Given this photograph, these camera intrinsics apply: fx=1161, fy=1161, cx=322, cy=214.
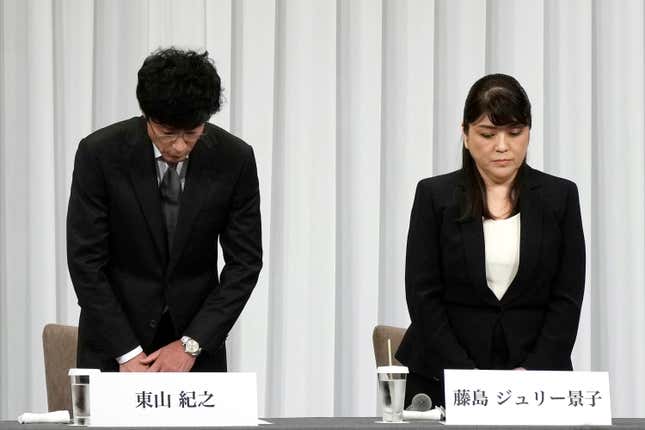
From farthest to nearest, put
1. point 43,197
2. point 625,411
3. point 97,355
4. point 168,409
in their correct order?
point 625,411 < point 43,197 < point 97,355 < point 168,409

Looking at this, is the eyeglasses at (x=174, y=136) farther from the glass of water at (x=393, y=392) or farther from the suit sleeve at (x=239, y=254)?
the glass of water at (x=393, y=392)

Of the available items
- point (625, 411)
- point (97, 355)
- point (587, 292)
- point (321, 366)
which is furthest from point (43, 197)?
point (625, 411)

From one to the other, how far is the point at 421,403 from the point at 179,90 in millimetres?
779

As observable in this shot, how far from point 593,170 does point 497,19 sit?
645 mm

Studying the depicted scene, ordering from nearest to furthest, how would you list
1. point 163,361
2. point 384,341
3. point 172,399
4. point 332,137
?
1. point 172,399
2. point 163,361
3. point 384,341
4. point 332,137

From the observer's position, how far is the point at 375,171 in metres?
4.00

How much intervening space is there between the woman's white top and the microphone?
10.9 inches

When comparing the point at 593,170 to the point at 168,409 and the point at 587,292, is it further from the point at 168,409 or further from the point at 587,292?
the point at 168,409

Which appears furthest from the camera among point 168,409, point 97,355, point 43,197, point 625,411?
point 625,411

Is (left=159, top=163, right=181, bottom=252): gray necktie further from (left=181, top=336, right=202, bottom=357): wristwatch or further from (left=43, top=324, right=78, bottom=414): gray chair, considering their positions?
(left=43, top=324, right=78, bottom=414): gray chair

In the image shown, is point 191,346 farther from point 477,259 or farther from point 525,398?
point 525,398

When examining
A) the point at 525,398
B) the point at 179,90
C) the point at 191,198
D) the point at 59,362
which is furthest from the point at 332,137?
the point at 525,398

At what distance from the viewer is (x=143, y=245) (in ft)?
8.10

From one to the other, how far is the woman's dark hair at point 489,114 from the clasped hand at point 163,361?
65cm
